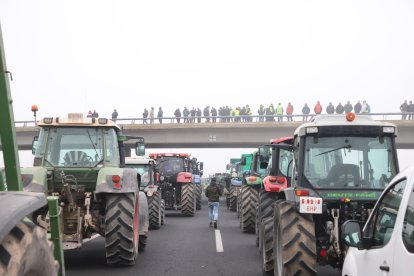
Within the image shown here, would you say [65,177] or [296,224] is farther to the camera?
[65,177]

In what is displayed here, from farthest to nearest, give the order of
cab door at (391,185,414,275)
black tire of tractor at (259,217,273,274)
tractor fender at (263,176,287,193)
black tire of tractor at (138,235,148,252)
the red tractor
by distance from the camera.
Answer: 1. the red tractor
2. black tire of tractor at (138,235,148,252)
3. tractor fender at (263,176,287,193)
4. black tire of tractor at (259,217,273,274)
5. cab door at (391,185,414,275)

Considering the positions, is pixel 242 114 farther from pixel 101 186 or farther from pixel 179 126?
pixel 101 186

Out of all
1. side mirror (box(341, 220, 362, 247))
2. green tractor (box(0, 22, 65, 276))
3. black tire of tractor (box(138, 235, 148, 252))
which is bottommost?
black tire of tractor (box(138, 235, 148, 252))

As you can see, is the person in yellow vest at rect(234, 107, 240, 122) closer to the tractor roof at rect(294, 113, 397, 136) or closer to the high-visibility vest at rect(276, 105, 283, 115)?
the high-visibility vest at rect(276, 105, 283, 115)

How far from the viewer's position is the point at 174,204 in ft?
81.8

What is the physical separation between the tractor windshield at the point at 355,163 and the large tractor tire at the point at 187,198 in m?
14.9

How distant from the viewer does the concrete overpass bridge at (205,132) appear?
42.4m

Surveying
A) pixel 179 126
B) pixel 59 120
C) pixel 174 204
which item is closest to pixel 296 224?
pixel 59 120

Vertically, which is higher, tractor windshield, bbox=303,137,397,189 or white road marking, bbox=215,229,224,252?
tractor windshield, bbox=303,137,397,189

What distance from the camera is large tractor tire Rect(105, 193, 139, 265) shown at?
10.3 meters

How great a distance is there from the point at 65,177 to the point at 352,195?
4924mm

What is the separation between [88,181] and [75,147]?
0.74 metres

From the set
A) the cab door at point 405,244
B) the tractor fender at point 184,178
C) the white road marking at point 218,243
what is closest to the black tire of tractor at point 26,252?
the cab door at point 405,244

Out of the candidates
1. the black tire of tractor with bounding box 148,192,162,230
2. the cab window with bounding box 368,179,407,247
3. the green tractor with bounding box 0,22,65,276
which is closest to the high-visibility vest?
the black tire of tractor with bounding box 148,192,162,230
